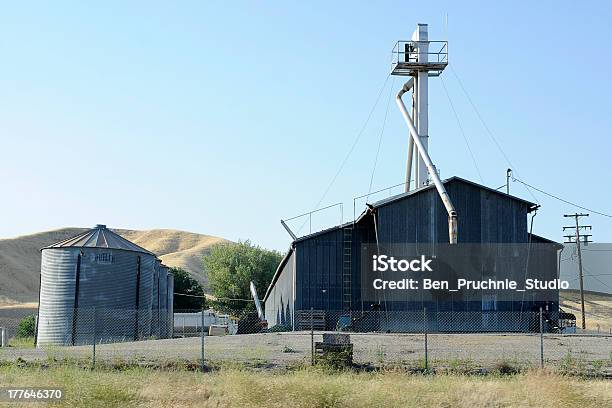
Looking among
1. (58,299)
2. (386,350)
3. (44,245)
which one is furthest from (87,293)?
(44,245)

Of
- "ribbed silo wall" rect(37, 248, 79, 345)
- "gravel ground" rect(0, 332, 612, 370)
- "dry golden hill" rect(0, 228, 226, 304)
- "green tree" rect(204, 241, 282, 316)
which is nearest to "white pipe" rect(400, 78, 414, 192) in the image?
"gravel ground" rect(0, 332, 612, 370)

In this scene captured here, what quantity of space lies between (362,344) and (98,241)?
17942 mm

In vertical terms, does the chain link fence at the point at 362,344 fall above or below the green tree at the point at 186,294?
below

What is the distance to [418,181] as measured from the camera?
146 feet

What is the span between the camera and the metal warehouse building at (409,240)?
39.5 m

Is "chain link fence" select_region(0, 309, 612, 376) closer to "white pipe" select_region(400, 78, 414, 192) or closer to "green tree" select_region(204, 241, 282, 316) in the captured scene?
"white pipe" select_region(400, 78, 414, 192)

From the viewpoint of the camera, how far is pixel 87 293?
39.7m

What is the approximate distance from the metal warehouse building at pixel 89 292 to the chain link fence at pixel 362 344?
11cm

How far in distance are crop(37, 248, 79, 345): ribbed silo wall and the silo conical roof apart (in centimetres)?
68

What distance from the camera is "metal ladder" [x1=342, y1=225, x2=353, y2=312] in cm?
4091

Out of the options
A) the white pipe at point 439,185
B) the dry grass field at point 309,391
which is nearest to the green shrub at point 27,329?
the white pipe at point 439,185

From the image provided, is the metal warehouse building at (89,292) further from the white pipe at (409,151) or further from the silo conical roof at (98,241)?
the white pipe at (409,151)

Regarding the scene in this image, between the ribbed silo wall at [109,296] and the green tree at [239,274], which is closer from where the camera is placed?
the ribbed silo wall at [109,296]

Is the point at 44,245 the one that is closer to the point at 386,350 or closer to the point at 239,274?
the point at 239,274
